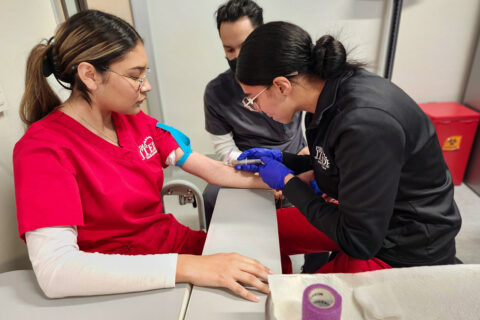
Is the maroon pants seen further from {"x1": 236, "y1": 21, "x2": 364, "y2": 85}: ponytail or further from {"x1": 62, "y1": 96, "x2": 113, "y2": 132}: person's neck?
{"x1": 62, "y1": 96, "x2": 113, "y2": 132}: person's neck

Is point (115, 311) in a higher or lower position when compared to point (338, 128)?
lower

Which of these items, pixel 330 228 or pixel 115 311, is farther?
pixel 330 228

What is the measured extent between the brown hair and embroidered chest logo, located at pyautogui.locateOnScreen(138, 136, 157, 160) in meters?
0.25

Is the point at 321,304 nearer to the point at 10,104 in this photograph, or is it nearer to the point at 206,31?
the point at 10,104

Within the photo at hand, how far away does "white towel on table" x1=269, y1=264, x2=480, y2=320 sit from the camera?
0.62 metres

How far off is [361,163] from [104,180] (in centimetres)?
74

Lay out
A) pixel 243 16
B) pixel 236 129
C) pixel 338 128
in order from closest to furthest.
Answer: pixel 338 128 → pixel 243 16 → pixel 236 129

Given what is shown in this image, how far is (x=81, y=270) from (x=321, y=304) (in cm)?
58

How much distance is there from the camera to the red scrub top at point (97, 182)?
830 mm

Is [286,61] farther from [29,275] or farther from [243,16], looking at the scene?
[29,275]

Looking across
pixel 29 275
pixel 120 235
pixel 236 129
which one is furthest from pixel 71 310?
pixel 236 129

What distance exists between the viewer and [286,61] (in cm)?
94

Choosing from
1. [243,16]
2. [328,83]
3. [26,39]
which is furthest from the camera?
[243,16]

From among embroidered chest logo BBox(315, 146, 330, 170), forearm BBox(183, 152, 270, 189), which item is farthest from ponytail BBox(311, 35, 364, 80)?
forearm BBox(183, 152, 270, 189)
